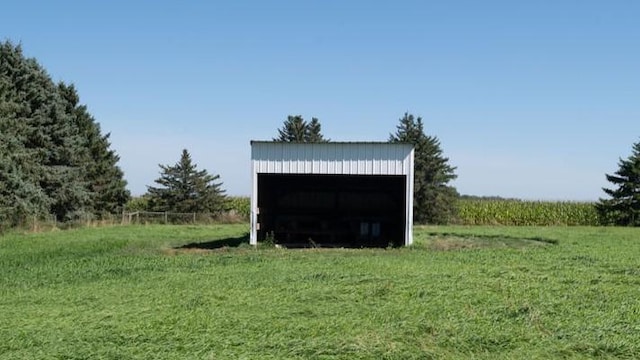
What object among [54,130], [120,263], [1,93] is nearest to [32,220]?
[1,93]

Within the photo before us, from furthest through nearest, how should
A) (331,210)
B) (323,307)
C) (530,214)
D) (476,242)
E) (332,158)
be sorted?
(530,214)
(331,210)
(476,242)
(332,158)
(323,307)

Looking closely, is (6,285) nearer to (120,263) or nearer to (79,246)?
(120,263)

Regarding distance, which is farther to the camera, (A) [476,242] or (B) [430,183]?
(B) [430,183]

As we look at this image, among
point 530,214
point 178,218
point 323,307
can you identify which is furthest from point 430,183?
point 323,307

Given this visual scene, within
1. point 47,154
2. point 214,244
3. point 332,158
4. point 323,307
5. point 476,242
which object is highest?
point 47,154

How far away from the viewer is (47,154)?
38875mm

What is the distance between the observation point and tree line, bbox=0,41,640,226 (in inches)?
1275

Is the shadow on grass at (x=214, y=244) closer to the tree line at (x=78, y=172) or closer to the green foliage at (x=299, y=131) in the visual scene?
the tree line at (x=78, y=172)

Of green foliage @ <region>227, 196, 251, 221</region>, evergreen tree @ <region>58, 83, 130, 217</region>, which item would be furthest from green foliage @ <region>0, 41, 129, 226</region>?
green foliage @ <region>227, 196, 251, 221</region>

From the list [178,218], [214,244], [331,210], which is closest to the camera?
[214,244]

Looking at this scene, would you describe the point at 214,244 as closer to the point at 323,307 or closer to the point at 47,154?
the point at 323,307

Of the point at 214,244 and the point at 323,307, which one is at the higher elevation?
the point at 214,244

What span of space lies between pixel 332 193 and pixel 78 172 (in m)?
22.7

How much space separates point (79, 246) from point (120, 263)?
20.5 ft
